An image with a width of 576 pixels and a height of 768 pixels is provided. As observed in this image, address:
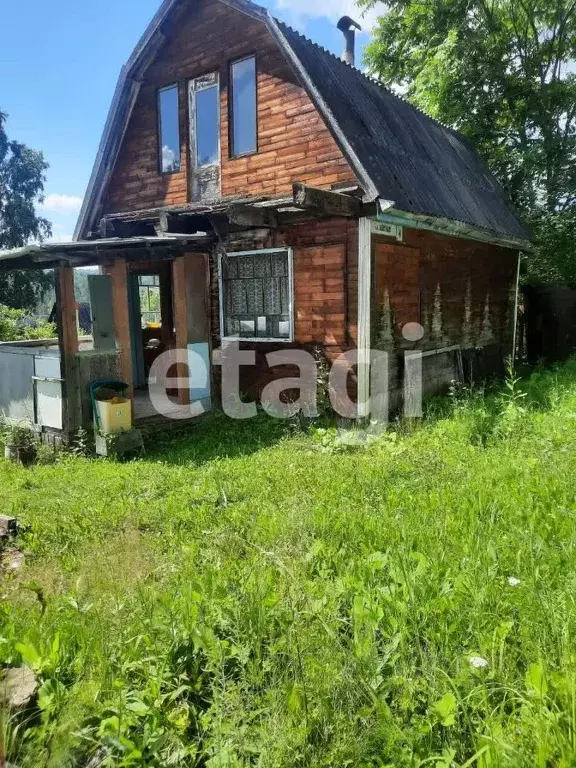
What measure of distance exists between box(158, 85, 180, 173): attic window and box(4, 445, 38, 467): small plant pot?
5.56 meters

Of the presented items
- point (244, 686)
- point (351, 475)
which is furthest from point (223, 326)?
point (244, 686)

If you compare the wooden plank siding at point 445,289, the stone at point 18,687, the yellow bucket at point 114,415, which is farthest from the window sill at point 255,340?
the stone at point 18,687

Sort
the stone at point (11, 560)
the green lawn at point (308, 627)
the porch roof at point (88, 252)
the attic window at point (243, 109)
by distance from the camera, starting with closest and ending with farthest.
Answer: the green lawn at point (308, 627) → the stone at point (11, 560) → the porch roof at point (88, 252) → the attic window at point (243, 109)

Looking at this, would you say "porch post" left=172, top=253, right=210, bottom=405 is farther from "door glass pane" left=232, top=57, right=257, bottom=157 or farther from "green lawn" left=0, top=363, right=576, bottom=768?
"green lawn" left=0, top=363, right=576, bottom=768

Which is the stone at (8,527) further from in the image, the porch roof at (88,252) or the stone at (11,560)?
the porch roof at (88,252)

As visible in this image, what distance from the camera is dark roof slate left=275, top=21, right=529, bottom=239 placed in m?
7.34

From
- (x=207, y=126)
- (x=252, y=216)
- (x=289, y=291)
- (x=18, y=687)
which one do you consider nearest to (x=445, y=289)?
(x=289, y=291)

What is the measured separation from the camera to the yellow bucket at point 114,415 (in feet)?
22.4

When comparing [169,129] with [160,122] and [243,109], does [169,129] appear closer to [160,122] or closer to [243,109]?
[160,122]

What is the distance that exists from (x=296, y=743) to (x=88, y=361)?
597cm

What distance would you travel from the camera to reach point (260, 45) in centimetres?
809

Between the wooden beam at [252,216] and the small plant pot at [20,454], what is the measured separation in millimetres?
4035

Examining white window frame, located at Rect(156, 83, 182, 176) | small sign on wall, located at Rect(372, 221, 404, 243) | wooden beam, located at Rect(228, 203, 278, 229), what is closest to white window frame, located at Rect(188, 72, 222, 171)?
white window frame, located at Rect(156, 83, 182, 176)

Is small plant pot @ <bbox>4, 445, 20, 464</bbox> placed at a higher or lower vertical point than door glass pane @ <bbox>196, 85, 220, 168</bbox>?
lower
